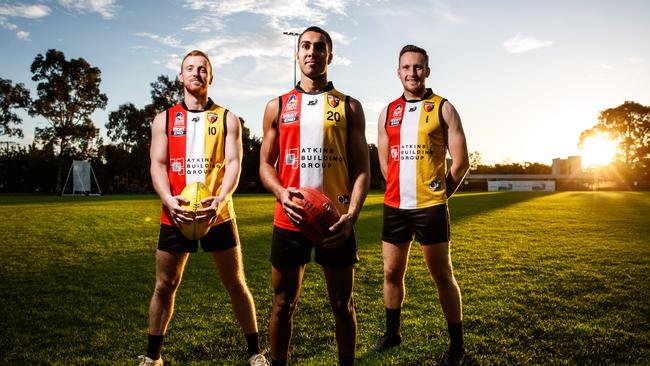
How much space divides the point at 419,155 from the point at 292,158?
4.55ft

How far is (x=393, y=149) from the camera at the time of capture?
4160mm

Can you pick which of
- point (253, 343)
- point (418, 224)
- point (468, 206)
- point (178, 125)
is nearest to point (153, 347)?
point (253, 343)

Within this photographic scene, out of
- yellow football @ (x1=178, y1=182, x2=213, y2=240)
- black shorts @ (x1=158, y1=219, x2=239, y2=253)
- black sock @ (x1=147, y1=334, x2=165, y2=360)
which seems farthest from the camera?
black sock @ (x1=147, y1=334, x2=165, y2=360)

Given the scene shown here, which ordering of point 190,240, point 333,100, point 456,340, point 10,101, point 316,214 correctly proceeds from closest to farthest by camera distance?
point 316,214 < point 333,100 < point 190,240 < point 456,340 < point 10,101

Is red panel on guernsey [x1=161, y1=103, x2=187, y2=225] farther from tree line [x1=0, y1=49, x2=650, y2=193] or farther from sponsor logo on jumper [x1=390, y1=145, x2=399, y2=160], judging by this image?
tree line [x1=0, y1=49, x2=650, y2=193]

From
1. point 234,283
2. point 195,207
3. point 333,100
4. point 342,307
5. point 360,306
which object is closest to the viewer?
point 342,307

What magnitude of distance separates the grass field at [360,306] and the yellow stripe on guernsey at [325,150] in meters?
1.65

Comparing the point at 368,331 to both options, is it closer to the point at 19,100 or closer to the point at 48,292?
the point at 48,292

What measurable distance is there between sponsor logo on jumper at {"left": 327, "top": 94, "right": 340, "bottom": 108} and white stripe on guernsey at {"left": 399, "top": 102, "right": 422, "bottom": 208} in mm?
1108

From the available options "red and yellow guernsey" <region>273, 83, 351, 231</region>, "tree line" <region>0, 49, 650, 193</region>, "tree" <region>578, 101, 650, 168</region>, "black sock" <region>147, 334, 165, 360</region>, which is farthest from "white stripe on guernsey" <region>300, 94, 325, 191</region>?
"tree" <region>578, 101, 650, 168</region>

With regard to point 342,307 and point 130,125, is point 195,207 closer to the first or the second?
point 342,307

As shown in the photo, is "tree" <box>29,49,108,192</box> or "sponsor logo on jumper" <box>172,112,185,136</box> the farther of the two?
"tree" <box>29,49,108,192</box>

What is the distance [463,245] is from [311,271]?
14.3 feet

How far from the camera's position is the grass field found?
402 centimetres
